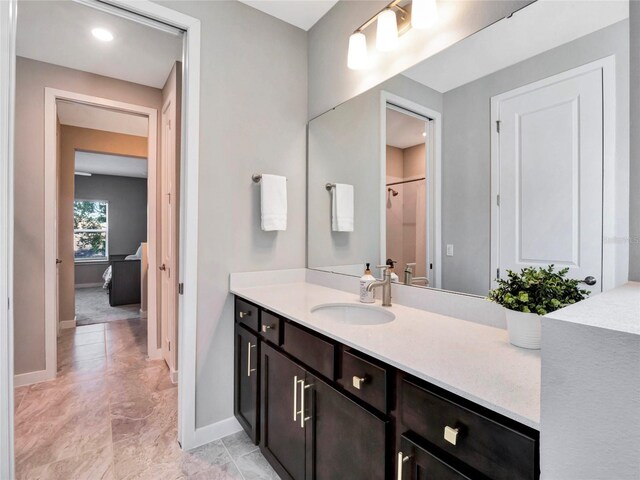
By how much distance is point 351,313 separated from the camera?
1630 mm

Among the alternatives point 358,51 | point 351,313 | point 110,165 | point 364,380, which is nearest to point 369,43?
point 358,51

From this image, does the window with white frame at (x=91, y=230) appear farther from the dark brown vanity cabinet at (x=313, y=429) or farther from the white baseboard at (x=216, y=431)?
the dark brown vanity cabinet at (x=313, y=429)

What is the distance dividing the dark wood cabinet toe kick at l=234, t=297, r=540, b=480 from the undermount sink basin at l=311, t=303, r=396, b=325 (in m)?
0.25

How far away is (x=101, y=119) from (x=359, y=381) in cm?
402

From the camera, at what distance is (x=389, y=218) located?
5.51 feet

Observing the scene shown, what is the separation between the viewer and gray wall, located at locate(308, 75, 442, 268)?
1734mm

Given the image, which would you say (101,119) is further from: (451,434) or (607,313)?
(607,313)

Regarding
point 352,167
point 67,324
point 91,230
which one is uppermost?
point 352,167

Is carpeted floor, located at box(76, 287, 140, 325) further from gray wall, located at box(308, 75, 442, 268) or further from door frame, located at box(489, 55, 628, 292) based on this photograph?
door frame, located at box(489, 55, 628, 292)

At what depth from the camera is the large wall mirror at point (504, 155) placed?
0.94 metres

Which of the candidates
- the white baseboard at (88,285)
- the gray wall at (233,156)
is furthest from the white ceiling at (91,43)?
the white baseboard at (88,285)

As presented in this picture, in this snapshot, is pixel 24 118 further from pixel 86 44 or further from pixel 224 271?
pixel 224 271

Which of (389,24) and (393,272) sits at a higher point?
(389,24)

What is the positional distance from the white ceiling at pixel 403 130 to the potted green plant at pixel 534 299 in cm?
79
